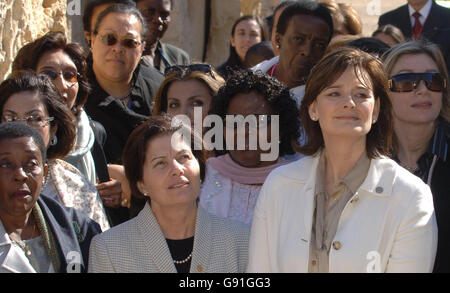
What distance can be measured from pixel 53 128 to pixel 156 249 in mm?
893

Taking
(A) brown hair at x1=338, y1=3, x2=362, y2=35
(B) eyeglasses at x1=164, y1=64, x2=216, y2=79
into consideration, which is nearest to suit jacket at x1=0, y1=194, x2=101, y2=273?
(B) eyeglasses at x1=164, y1=64, x2=216, y2=79

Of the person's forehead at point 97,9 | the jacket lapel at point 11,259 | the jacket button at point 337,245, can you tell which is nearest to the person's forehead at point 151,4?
the person's forehead at point 97,9

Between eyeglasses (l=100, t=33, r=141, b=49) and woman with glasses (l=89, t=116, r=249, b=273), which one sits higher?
eyeglasses (l=100, t=33, r=141, b=49)

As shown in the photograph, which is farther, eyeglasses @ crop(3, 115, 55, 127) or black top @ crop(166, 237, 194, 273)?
eyeglasses @ crop(3, 115, 55, 127)

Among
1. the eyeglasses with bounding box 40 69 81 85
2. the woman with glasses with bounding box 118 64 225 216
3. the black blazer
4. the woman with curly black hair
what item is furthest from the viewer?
the woman with glasses with bounding box 118 64 225 216

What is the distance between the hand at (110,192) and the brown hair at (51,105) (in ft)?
1.27

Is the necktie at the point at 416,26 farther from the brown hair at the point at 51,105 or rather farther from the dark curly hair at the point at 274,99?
the brown hair at the point at 51,105

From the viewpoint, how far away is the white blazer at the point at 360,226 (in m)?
2.88

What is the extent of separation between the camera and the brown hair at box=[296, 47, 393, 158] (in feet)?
10.3

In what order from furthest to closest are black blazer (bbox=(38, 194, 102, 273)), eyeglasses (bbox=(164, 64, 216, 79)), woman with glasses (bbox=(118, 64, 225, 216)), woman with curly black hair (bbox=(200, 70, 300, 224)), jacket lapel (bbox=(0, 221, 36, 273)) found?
eyeglasses (bbox=(164, 64, 216, 79))
woman with glasses (bbox=(118, 64, 225, 216))
woman with curly black hair (bbox=(200, 70, 300, 224))
black blazer (bbox=(38, 194, 102, 273))
jacket lapel (bbox=(0, 221, 36, 273))

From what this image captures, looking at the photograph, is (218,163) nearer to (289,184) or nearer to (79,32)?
(289,184)

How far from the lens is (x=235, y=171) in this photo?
3625 millimetres

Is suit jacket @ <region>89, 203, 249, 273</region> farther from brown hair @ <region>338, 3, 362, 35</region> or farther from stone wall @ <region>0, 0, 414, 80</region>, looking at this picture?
brown hair @ <region>338, 3, 362, 35</region>

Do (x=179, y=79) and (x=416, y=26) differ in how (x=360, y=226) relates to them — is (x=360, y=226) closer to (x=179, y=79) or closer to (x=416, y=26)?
(x=179, y=79)
